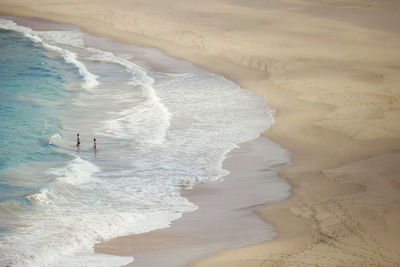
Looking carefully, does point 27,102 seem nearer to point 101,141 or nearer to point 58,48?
point 101,141

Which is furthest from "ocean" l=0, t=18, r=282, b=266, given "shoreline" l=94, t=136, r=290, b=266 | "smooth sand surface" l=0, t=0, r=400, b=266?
"smooth sand surface" l=0, t=0, r=400, b=266

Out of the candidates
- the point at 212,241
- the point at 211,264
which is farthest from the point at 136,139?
the point at 211,264

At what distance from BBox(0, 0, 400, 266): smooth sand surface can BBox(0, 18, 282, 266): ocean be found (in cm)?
208

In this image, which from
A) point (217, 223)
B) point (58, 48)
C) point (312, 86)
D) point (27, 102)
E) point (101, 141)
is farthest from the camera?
point (58, 48)

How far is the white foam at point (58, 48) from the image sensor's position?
3416 centimetres

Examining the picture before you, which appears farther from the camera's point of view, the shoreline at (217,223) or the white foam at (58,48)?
the white foam at (58,48)

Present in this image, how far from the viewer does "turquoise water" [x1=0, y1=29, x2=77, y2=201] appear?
73.8ft

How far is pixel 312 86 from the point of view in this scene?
103 feet

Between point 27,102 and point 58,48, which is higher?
point 58,48

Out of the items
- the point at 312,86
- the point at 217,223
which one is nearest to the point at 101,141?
the point at 217,223

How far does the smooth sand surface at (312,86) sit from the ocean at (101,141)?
2.08m

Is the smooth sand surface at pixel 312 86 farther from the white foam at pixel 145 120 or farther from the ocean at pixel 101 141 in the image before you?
the white foam at pixel 145 120

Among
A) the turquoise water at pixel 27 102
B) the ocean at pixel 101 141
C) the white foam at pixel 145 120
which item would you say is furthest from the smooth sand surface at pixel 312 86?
the turquoise water at pixel 27 102

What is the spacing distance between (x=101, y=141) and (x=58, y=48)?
19.5m
